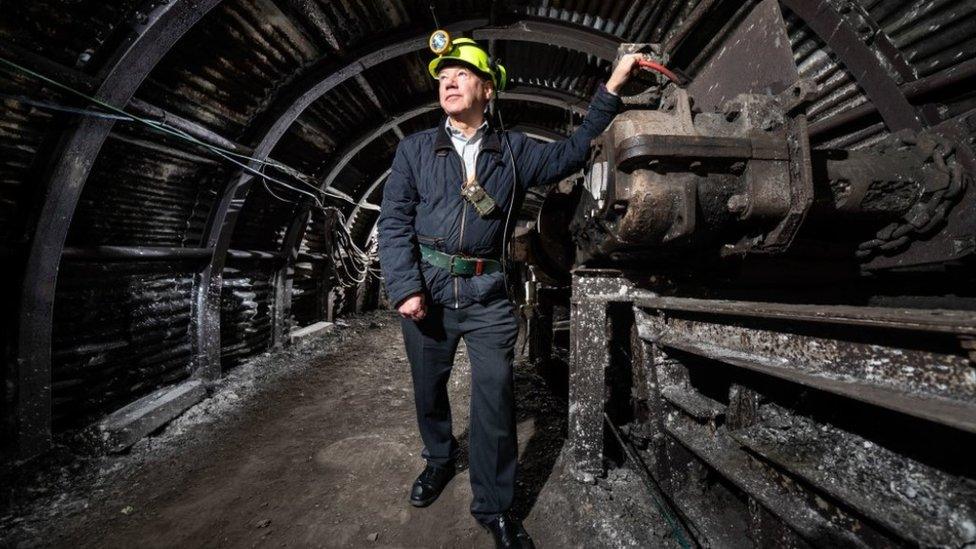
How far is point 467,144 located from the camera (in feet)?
7.55

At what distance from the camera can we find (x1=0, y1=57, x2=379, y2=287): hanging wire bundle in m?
Result: 2.43

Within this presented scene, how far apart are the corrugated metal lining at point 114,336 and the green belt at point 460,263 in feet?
11.2

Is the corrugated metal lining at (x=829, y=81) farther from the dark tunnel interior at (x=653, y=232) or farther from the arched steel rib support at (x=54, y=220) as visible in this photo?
the arched steel rib support at (x=54, y=220)

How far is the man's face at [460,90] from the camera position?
2.27m

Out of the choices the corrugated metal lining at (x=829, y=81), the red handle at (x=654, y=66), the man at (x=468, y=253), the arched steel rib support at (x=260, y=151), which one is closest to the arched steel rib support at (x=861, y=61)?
the corrugated metal lining at (x=829, y=81)

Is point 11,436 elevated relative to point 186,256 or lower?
lower

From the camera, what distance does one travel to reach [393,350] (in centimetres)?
625

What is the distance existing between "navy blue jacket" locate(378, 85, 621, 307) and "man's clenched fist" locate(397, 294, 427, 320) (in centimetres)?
4

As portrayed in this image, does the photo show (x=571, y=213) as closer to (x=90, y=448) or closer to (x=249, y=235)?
(x=90, y=448)

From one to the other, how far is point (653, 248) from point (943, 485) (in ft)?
4.10

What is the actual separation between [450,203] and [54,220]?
316 centimetres

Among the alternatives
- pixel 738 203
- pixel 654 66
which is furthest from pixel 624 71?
pixel 738 203

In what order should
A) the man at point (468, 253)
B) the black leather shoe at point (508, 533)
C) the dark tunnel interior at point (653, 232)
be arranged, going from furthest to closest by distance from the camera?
the man at point (468, 253) → the black leather shoe at point (508, 533) → the dark tunnel interior at point (653, 232)

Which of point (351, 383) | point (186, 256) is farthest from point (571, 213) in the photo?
point (186, 256)
